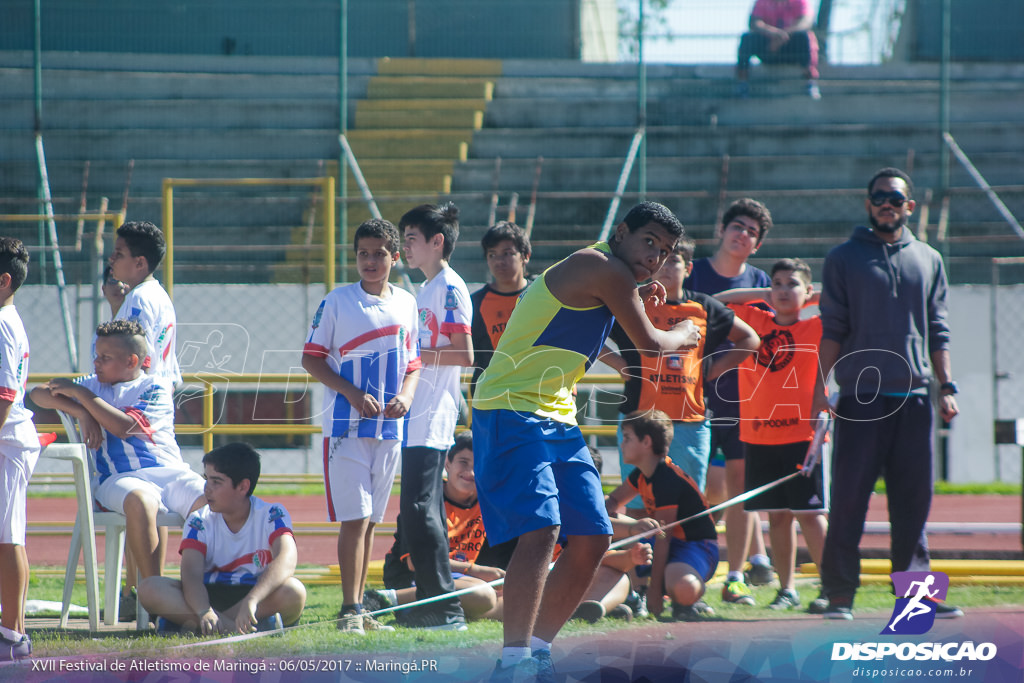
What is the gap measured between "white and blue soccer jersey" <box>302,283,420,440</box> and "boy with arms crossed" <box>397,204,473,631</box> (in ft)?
0.41

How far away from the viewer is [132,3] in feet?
55.9

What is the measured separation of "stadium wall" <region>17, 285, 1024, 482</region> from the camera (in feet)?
37.1

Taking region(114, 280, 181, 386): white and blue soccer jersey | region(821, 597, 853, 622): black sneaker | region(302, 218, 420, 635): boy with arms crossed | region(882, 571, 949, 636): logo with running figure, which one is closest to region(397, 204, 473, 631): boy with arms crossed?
region(302, 218, 420, 635): boy with arms crossed

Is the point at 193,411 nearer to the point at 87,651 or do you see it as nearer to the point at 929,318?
the point at 87,651

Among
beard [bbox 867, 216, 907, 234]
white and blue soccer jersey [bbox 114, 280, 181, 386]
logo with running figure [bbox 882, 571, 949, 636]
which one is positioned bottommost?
logo with running figure [bbox 882, 571, 949, 636]

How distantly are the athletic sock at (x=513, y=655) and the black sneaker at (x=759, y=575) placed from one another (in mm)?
3123

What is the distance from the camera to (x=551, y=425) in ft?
12.8

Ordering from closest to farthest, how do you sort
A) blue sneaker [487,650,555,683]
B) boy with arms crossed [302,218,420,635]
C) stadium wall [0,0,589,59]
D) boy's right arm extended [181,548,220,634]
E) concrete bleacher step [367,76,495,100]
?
blue sneaker [487,650,555,683]
boy's right arm extended [181,548,220,634]
boy with arms crossed [302,218,420,635]
stadium wall [0,0,589,59]
concrete bleacher step [367,76,495,100]

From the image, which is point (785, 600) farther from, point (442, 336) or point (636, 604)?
point (442, 336)

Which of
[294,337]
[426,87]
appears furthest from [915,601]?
[426,87]

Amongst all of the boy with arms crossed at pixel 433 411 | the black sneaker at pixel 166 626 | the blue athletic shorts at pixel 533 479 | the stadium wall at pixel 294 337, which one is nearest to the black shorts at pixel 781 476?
the boy with arms crossed at pixel 433 411

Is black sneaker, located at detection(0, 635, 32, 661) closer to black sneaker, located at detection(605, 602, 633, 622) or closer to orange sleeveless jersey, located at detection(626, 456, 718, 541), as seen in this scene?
black sneaker, located at detection(605, 602, 633, 622)

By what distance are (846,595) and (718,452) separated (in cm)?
166

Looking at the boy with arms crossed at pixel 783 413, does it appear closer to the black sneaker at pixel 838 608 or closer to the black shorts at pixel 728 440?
the black shorts at pixel 728 440
